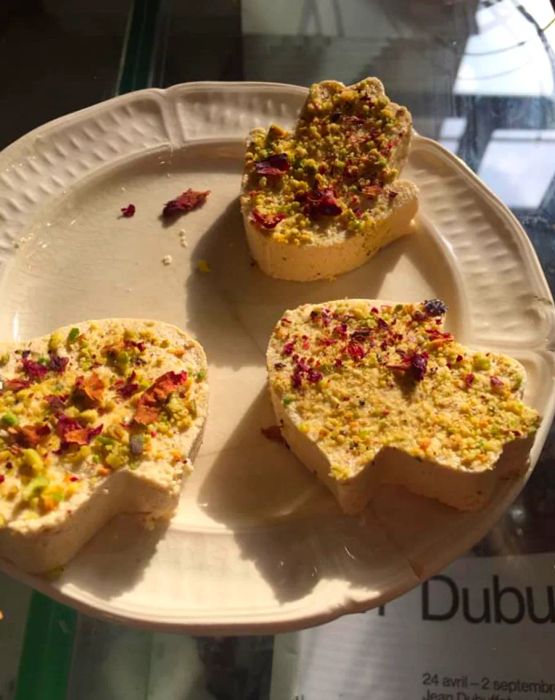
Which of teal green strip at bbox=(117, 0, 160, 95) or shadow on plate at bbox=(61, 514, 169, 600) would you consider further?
teal green strip at bbox=(117, 0, 160, 95)

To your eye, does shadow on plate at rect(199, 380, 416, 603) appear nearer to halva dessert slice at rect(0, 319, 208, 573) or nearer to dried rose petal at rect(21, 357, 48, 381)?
halva dessert slice at rect(0, 319, 208, 573)

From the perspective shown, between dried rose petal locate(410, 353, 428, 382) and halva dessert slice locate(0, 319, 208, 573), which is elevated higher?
dried rose petal locate(410, 353, 428, 382)

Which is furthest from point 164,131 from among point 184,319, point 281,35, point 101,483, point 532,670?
point 532,670

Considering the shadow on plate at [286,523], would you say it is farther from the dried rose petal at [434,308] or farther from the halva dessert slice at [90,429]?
the dried rose petal at [434,308]

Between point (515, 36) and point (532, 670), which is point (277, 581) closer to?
point (532, 670)

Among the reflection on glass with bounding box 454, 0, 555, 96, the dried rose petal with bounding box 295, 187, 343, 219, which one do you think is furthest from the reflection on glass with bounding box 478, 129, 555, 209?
the dried rose petal with bounding box 295, 187, 343, 219

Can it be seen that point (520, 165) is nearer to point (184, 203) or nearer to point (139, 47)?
point (184, 203)

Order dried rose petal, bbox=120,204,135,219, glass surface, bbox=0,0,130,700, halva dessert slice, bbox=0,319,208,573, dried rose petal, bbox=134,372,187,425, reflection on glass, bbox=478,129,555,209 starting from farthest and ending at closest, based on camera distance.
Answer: glass surface, bbox=0,0,130,700 < reflection on glass, bbox=478,129,555,209 < dried rose petal, bbox=120,204,135,219 < dried rose petal, bbox=134,372,187,425 < halva dessert slice, bbox=0,319,208,573

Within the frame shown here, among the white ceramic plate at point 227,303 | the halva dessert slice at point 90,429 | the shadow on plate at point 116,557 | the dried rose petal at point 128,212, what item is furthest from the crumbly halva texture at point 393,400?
the dried rose petal at point 128,212
